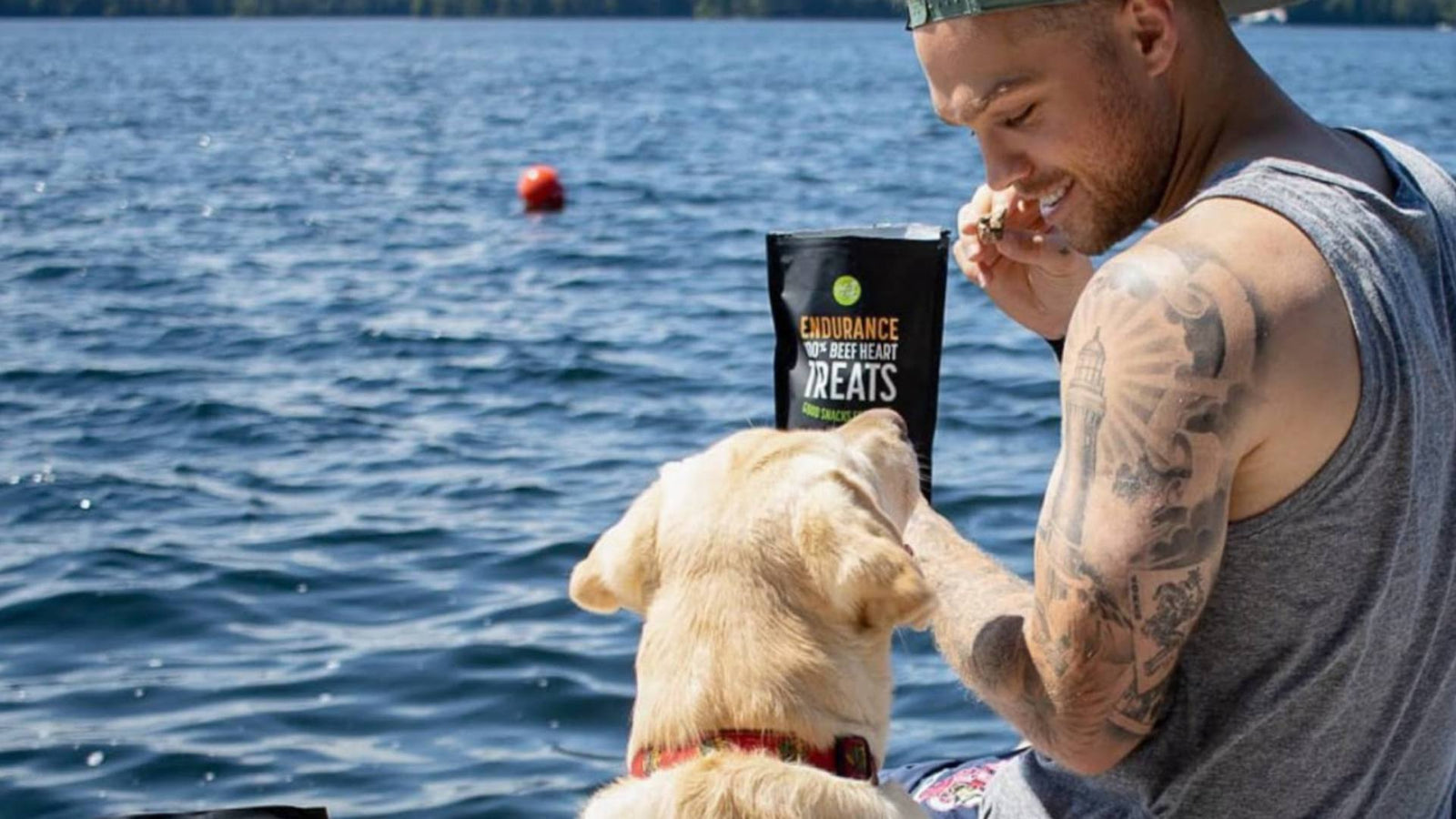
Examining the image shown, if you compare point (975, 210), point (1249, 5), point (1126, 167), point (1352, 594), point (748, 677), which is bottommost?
point (748, 677)

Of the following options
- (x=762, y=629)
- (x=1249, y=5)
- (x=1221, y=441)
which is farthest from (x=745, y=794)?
(x=1249, y=5)

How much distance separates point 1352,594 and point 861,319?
49.9 inches

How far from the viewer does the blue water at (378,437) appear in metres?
7.20

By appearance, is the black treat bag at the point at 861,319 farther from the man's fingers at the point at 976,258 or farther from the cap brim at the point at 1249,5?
the cap brim at the point at 1249,5

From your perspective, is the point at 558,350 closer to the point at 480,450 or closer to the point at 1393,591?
the point at 480,450

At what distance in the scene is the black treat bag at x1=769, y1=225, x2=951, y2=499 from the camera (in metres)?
3.84

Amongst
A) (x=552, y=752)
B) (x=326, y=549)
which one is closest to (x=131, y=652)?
(x=326, y=549)

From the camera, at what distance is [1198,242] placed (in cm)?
289

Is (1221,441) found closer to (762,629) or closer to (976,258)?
(762,629)

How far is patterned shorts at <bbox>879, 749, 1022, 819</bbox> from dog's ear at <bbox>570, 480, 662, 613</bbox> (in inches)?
26.7

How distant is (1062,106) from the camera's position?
3244 mm

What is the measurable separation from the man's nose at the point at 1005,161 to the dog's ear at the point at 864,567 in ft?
2.14

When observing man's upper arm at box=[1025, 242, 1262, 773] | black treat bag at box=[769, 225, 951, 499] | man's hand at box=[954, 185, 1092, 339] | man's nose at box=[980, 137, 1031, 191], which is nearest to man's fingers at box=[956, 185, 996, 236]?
man's hand at box=[954, 185, 1092, 339]

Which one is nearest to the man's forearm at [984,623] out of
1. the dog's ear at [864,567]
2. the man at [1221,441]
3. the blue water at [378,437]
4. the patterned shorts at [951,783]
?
the man at [1221,441]
